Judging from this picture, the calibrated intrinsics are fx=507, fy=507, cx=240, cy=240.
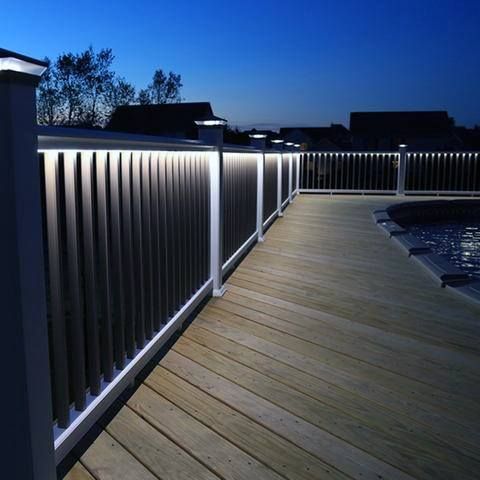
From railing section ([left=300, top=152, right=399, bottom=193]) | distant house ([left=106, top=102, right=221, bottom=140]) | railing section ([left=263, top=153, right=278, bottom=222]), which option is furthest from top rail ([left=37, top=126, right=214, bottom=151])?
distant house ([left=106, top=102, right=221, bottom=140])

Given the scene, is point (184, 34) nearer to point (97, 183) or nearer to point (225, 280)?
point (225, 280)

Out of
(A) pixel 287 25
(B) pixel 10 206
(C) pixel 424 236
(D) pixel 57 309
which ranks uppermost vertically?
(A) pixel 287 25

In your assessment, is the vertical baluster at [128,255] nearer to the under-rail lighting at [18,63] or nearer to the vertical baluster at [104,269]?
the vertical baluster at [104,269]

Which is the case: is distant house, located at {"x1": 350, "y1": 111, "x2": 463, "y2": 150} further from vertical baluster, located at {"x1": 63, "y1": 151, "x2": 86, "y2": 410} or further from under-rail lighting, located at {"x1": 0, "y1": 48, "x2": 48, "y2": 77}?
under-rail lighting, located at {"x1": 0, "y1": 48, "x2": 48, "y2": 77}

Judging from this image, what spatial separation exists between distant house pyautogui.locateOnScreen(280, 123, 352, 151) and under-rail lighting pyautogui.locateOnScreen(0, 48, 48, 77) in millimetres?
51793

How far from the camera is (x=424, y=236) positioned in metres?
9.98

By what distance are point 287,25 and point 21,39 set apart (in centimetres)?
1884

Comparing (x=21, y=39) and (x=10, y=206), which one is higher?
(x=21, y=39)

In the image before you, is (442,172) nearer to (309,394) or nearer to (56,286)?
(309,394)

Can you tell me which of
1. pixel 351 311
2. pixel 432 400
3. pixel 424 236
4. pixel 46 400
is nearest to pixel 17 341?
pixel 46 400

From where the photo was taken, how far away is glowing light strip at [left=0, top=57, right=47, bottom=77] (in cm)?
110

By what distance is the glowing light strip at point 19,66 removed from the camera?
1.10m

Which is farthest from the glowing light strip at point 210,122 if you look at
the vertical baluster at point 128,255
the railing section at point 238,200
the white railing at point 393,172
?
the white railing at point 393,172

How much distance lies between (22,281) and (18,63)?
50 centimetres
